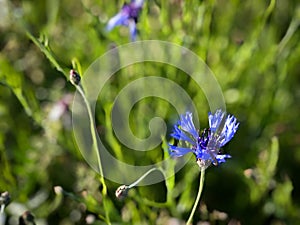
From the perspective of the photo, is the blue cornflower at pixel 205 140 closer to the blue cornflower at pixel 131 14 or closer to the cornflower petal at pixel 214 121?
the cornflower petal at pixel 214 121

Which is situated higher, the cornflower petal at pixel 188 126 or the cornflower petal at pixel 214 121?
the cornflower petal at pixel 188 126

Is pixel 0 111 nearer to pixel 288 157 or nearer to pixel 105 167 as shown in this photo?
pixel 105 167

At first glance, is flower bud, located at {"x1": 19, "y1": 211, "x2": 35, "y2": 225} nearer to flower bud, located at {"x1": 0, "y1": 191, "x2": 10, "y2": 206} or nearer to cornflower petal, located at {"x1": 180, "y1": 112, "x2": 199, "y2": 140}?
flower bud, located at {"x1": 0, "y1": 191, "x2": 10, "y2": 206}

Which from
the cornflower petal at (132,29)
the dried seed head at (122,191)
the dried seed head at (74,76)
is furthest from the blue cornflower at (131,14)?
the dried seed head at (122,191)

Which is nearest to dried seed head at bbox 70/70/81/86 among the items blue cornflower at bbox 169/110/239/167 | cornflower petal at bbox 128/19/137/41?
blue cornflower at bbox 169/110/239/167

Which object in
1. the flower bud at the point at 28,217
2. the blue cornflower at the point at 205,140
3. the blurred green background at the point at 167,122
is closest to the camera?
the blue cornflower at the point at 205,140

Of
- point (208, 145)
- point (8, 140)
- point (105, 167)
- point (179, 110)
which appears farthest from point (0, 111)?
point (208, 145)

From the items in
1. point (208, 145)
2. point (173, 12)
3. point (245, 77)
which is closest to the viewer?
point (208, 145)
